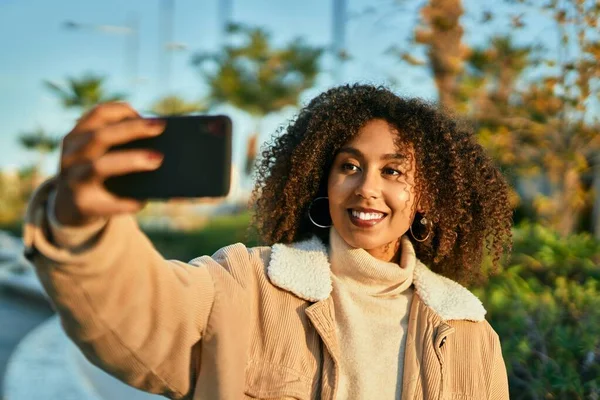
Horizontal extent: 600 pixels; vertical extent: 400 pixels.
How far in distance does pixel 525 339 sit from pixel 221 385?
2.87 meters

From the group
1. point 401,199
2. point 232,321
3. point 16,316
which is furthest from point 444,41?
point 232,321

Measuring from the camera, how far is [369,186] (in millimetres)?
2324

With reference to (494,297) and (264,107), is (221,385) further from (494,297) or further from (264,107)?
(264,107)

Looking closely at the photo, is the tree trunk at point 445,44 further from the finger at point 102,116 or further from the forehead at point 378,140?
the finger at point 102,116

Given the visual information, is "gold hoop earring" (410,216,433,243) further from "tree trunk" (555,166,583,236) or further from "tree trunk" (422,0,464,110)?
"tree trunk" (555,166,583,236)

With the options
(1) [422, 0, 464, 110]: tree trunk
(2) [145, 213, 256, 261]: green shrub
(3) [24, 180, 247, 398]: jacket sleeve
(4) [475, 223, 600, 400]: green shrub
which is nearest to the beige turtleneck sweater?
(3) [24, 180, 247, 398]: jacket sleeve

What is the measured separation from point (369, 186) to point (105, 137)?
109 cm

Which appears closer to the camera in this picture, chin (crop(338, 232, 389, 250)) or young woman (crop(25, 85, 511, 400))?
young woman (crop(25, 85, 511, 400))

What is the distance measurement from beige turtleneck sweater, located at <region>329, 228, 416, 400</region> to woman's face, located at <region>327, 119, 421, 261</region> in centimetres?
6

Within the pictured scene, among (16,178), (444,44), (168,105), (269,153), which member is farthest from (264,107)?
(269,153)

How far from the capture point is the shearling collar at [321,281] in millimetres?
2227

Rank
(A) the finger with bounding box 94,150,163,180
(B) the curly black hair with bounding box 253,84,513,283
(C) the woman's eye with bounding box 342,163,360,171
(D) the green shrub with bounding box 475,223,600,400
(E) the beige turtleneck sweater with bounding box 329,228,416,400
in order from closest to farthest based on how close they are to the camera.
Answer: (A) the finger with bounding box 94,150,163,180 < (E) the beige turtleneck sweater with bounding box 329,228,416,400 < (C) the woman's eye with bounding box 342,163,360,171 < (B) the curly black hair with bounding box 253,84,513,283 < (D) the green shrub with bounding box 475,223,600,400

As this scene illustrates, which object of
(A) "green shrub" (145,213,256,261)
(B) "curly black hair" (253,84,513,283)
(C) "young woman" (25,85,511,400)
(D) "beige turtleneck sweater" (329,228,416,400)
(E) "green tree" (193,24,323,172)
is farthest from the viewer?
(E) "green tree" (193,24,323,172)

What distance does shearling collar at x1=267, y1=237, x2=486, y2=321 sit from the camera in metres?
2.23
